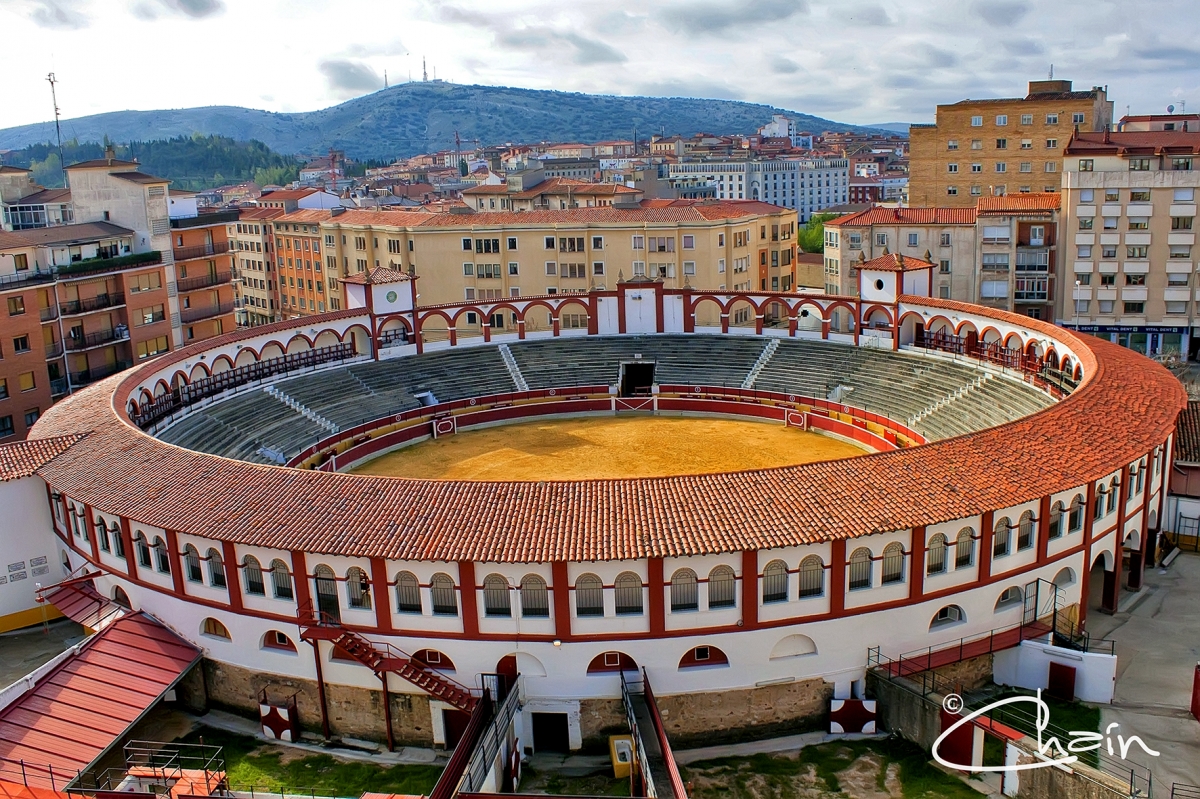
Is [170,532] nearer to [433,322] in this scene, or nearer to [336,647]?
[336,647]

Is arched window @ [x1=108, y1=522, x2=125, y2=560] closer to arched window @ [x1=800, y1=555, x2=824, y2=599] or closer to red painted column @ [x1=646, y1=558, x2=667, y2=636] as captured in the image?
red painted column @ [x1=646, y1=558, x2=667, y2=636]

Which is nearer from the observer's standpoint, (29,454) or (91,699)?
(91,699)

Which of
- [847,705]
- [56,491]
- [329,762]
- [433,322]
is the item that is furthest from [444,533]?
[433,322]

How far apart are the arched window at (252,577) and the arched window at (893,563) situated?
17157 mm

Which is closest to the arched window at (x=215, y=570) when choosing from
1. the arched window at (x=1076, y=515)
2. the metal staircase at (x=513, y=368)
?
the arched window at (x=1076, y=515)

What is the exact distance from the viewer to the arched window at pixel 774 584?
92.9 feet

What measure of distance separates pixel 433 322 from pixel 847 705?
58134 mm

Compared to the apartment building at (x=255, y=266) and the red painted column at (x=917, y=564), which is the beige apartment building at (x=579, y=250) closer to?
the apartment building at (x=255, y=266)

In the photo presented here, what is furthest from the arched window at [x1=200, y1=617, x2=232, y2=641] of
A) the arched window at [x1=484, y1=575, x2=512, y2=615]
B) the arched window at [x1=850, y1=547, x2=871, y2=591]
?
the arched window at [x1=850, y1=547, x2=871, y2=591]

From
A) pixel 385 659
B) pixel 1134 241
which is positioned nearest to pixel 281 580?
pixel 385 659

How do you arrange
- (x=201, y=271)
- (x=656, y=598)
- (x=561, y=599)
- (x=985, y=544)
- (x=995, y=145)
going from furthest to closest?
(x=995, y=145) → (x=201, y=271) → (x=985, y=544) → (x=656, y=598) → (x=561, y=599)

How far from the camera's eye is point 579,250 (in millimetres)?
81750

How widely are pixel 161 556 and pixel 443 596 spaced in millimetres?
9254

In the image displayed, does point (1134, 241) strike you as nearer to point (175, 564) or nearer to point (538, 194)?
point (538, 194)
